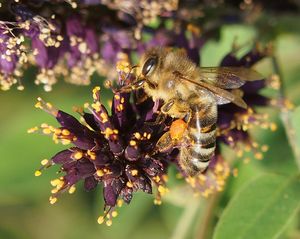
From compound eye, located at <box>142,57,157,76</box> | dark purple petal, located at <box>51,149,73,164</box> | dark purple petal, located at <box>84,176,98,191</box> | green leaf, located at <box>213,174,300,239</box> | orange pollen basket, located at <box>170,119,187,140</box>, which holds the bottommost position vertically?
green leaf, located at <box>213,174,300,239</box>

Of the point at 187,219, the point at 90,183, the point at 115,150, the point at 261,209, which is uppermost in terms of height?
the point at 115,150

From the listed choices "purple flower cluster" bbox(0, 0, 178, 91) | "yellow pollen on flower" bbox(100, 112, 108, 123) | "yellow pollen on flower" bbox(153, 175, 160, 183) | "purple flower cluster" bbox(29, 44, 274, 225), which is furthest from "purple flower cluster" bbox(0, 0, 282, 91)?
"yellow pollen on flower" bbox(153, 175, 160, 183)

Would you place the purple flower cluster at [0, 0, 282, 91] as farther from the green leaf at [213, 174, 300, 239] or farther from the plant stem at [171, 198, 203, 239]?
the plant stem at [171, 198, 203, 239]

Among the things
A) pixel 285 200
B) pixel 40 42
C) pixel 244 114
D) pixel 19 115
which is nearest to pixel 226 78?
pixel 244 114

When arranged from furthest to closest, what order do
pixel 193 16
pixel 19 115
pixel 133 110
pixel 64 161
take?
pixel 19 115, pixel 193 16, pixel 133 110, pixel 64 161

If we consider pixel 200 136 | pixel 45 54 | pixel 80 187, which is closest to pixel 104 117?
pixel 200 136

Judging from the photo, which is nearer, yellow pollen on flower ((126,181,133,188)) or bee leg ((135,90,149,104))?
yellow pollen on flower ((126,181,133,188))

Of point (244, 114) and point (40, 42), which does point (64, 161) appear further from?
point (244, 114)

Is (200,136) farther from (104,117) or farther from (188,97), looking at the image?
(104,117)
